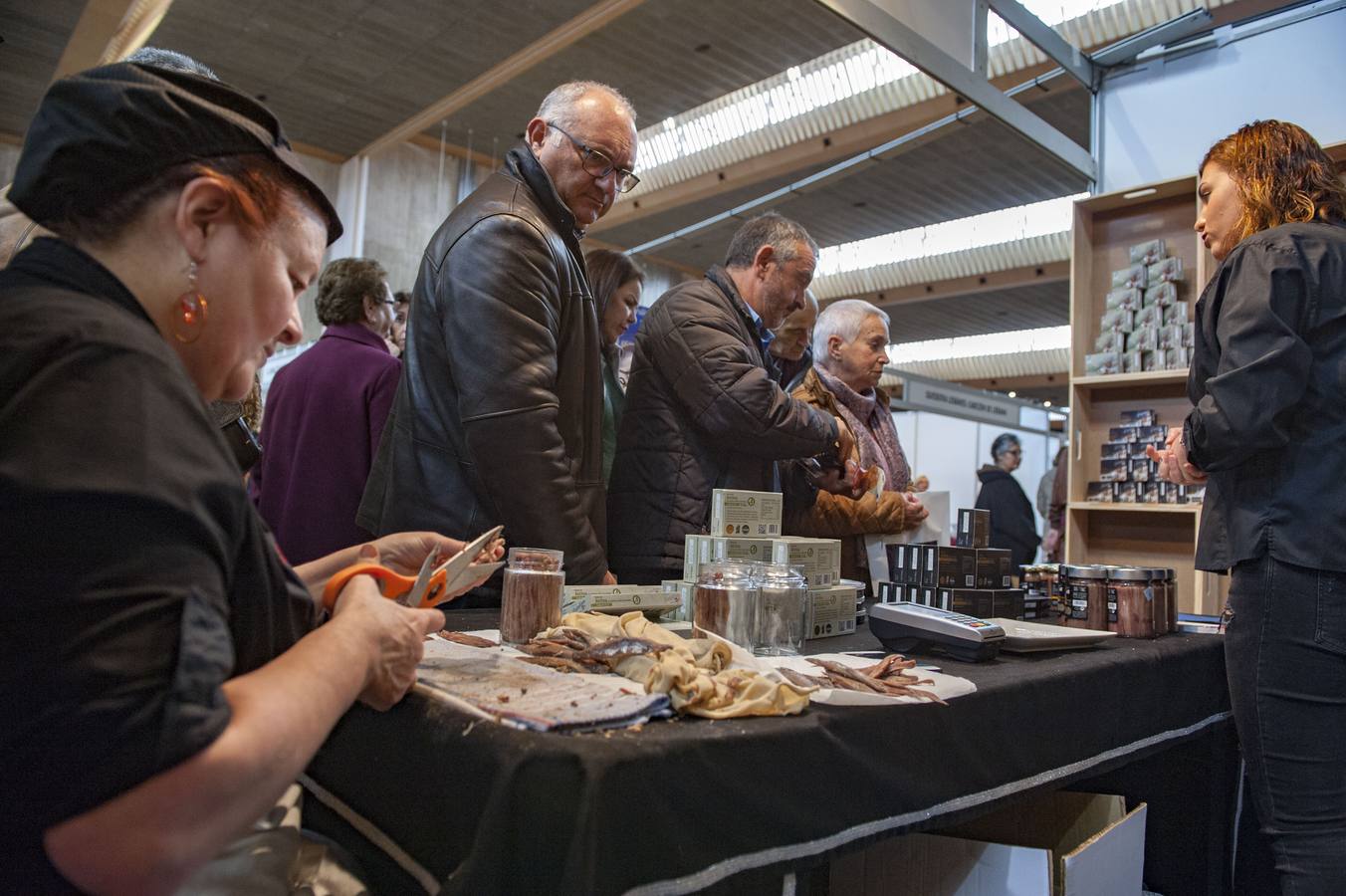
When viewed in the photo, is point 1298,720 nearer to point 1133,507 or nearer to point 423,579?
point 423,579

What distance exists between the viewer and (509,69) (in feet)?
20.1

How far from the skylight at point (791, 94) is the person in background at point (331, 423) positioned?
3.61 m

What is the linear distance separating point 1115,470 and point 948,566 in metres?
2.32

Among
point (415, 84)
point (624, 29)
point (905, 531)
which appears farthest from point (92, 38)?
point (905, 531)

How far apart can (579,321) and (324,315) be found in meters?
1.25

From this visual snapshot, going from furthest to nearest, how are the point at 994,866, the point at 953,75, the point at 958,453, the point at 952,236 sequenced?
1. the point at 958,453
2. the point at 952,236
3. the point at 953,75
4. the point at 994,866

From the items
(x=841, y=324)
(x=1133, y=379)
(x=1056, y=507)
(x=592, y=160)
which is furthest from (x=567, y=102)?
(x=1056, y=507)

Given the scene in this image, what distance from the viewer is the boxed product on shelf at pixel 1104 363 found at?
3809mm

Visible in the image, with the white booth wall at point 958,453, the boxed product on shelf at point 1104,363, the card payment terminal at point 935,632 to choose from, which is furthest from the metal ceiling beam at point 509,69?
the white booth wall at point 958,453

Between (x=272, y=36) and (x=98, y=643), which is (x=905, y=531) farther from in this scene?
(x=272, y=36)

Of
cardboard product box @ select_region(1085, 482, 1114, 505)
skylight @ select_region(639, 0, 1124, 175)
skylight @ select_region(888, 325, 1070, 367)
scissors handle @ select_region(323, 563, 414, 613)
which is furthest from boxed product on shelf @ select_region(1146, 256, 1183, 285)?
skylight @ select_region(888, 325, 1070, 367)

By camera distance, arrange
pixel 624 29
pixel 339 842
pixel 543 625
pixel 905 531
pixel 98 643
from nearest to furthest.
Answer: pixel 98 643
pixel 339 842
pixel 543 625
pixel 905 531
pixel 624 29

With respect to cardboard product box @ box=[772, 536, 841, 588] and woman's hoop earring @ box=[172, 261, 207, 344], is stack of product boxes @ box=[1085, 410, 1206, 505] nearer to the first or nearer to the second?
cardboard product box @ box=[772, 536, 841, 588]

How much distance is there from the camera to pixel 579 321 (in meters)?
2.00
